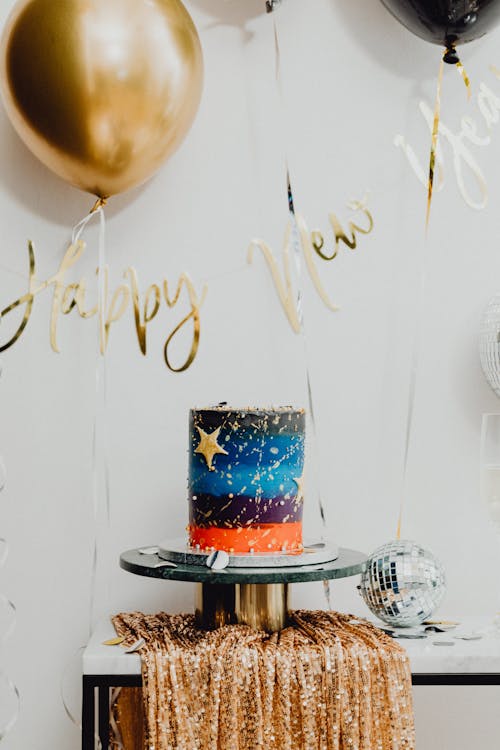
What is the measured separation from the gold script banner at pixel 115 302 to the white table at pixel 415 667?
0.48 meters

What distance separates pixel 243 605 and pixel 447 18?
0.91 metres

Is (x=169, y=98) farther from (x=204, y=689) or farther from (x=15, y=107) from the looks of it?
(x=204, y=689)

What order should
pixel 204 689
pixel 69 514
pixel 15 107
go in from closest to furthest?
pixel 204 689, pixel 15 107, pixel 69 514

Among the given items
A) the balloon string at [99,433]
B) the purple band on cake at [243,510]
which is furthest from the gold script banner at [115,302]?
the purple band on cake at [243,510]

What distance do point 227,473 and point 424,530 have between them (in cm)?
47

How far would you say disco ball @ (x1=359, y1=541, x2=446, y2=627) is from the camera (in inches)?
50.5

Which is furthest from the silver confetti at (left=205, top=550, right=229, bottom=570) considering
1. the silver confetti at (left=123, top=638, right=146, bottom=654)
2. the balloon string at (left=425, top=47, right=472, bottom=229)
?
the balloon string at (left=425, top=47, right=472, bottom=229)

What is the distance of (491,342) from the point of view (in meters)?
1.47

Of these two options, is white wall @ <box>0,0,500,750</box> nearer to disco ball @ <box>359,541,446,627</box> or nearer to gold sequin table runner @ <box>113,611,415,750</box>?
disco ball @ <box>359,541,446,627</box>

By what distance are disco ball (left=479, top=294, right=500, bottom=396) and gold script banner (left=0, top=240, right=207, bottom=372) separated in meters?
0.46

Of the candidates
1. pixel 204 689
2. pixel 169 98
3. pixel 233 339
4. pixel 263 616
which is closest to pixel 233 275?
pixel 233 339

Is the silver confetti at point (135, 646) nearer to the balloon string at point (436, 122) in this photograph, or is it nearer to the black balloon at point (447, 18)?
the balloon string at point (436, 122)

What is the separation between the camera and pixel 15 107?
1360mm

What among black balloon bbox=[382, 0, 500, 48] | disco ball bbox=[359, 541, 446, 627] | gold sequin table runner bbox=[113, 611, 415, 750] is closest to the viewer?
gold sequin table runner bbox=[113, 611, 415, 750]
